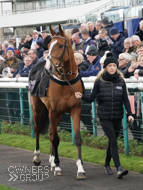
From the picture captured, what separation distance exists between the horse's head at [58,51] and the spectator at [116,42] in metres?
3.88

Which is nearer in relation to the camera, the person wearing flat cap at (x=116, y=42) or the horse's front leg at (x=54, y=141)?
the horse's front leg at (x=54, y=141)

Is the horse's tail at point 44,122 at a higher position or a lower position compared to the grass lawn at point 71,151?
higher

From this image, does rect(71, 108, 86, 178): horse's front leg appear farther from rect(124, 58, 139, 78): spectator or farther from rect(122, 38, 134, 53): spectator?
rect(122, 38, 134, 53): spectator

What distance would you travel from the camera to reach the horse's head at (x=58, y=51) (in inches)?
263

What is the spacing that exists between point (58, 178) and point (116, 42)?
508 centimetres

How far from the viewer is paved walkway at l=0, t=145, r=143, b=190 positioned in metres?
6.02

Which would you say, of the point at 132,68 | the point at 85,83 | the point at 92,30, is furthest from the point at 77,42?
the point at 132,68

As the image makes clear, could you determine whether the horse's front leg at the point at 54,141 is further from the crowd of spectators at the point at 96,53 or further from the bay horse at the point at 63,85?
the crowd of spectators at the point at 96,53

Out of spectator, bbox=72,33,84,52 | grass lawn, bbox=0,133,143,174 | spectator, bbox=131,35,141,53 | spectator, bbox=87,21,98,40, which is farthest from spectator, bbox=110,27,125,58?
grass lawn, bbox=0,133,143,174

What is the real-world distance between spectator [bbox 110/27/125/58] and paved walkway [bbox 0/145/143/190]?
12.0 ft

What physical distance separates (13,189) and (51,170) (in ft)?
4.89

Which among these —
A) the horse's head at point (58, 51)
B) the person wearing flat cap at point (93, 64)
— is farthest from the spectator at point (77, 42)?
the horse's head at point (58, 51)

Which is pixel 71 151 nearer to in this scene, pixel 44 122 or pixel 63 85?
pixel 44 122

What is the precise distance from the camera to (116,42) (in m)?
10.9
